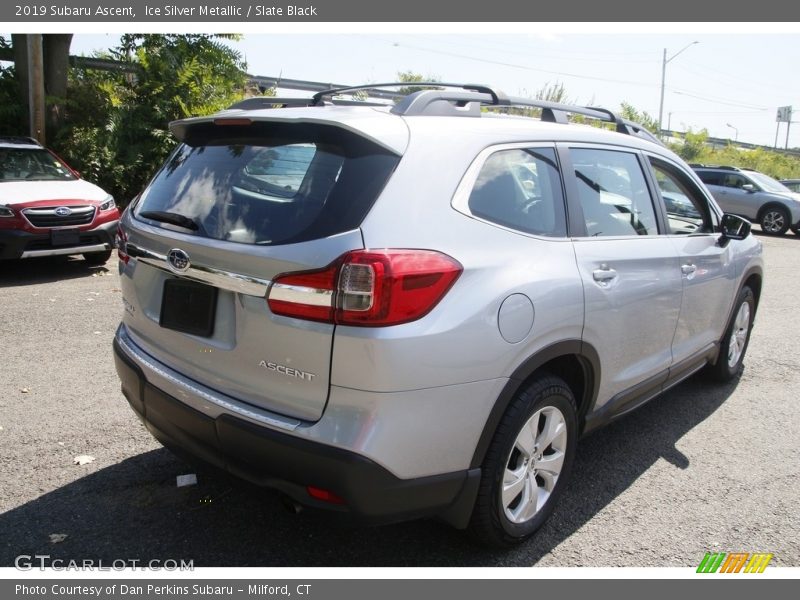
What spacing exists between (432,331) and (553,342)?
28.0 inches

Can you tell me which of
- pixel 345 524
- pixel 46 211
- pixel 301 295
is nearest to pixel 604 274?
pixel 301 295

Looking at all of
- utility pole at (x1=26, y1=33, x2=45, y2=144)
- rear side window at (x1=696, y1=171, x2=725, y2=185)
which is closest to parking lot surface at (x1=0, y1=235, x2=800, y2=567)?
utility pole at (x1=26, y1=33, x2=45, y2=144)

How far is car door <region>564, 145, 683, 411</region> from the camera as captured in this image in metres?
3.04

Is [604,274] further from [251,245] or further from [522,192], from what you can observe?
[251,245]

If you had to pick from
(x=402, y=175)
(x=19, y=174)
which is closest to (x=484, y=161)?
(x=402, y=175)

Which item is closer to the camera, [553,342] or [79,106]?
[553,342]

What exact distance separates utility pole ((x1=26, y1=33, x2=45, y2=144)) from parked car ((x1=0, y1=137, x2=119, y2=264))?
10.4 feet

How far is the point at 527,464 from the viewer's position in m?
2.80

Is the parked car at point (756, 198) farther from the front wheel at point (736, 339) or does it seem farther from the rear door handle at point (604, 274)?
the rear door handle at point (604, 274)

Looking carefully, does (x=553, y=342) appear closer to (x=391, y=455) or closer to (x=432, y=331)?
(x=432, y=331)

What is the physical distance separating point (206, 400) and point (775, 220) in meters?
19.0

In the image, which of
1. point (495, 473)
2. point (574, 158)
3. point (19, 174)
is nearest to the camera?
point (495, 473)

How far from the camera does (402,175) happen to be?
2.32 metres

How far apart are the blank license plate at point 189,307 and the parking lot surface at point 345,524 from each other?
2.03 feet
